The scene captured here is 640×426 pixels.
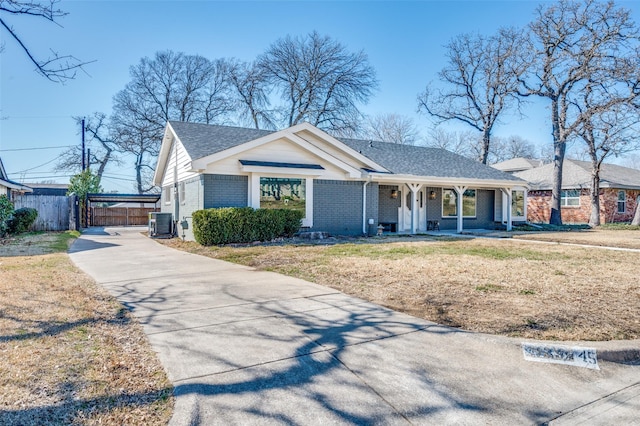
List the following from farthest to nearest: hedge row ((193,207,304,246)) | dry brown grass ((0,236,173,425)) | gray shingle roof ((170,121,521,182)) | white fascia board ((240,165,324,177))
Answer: gray shingle roof ((170,121,521,182))
white fascia board ((240,165,324,177))
hedge row ((193,207,304,246))
dry brown grass ((0,236,173,425))

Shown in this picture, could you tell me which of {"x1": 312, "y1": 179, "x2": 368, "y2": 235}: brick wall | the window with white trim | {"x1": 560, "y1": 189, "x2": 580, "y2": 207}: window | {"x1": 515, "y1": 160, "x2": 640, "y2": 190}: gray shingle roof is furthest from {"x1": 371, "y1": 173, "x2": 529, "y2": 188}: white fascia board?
{"x1": 560, "y1": 189, "x2": 580, "y2": 207}: window

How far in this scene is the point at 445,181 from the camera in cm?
1716

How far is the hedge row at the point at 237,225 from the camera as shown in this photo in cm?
1155

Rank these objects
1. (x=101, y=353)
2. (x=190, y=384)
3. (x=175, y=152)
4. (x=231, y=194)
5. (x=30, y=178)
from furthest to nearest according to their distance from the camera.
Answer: (x=30, y=178) < (x=175, y=152) < (x=231, y=194) < (x=101, y=353) < (x=190, y=384)

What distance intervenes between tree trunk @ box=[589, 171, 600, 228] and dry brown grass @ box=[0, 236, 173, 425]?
27.2m

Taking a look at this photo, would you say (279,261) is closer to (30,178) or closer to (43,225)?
(43,225)

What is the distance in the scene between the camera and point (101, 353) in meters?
3.27

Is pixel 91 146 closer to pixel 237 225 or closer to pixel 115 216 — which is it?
pixel 115 216

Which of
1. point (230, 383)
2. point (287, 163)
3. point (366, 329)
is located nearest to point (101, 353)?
point (230, 383)

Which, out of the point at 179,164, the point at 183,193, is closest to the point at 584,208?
the point at 183,193

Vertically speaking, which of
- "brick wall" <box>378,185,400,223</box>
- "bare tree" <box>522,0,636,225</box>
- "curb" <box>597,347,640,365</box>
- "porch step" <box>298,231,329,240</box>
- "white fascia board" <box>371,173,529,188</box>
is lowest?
"curb" <box>597,347,640,365</box>

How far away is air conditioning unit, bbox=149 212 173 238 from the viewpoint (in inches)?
639

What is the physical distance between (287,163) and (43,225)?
48.4ft

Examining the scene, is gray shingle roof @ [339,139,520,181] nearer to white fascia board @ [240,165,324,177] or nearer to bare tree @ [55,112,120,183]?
white fascia board @ [240,165,324,177]
